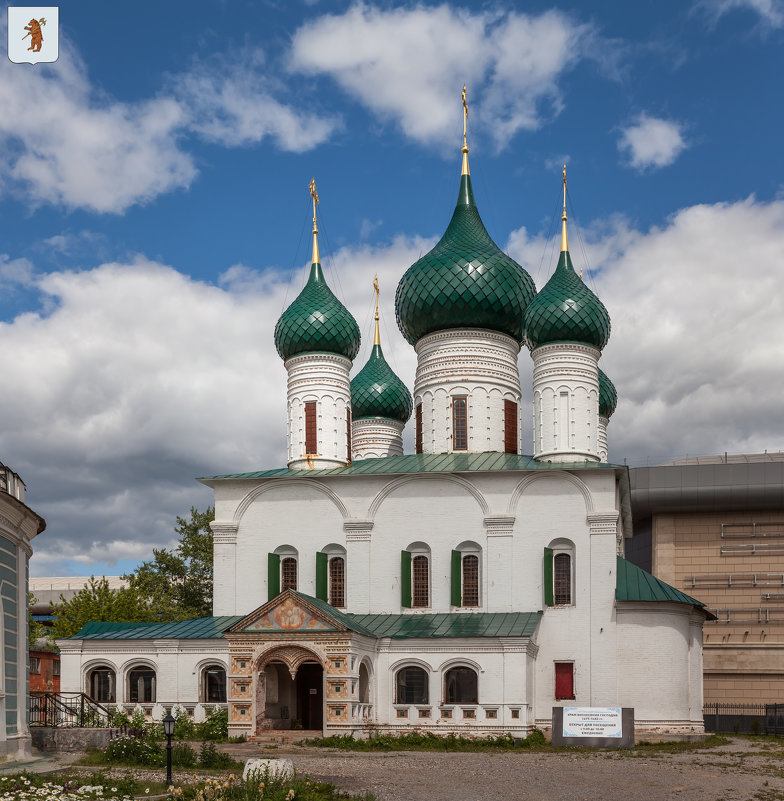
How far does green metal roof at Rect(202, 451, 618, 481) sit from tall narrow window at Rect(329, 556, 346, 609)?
2290mm

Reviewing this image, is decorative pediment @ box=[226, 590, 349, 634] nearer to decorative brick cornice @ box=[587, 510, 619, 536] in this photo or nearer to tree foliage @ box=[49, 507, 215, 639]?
decorative brick cornice @ box=[587, 510, 619, 536]

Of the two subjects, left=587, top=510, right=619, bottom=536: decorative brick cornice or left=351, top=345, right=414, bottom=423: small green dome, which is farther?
left=351, top=345, right=414, bottom=423: small green dome

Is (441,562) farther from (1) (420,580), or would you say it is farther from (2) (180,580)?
(2) (180,580)

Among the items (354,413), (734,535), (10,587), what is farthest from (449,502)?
(734,535)

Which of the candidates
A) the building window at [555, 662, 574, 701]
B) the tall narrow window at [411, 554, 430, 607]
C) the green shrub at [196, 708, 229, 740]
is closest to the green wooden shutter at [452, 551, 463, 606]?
the tall narrow window at [411, 554, 430, 607]

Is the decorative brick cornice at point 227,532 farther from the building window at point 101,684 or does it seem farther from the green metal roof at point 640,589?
the green metal roof at point 640,589

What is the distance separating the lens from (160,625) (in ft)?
92.3

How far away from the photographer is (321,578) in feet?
93.0

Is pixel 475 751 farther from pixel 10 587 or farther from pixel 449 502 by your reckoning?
pixel 10 587

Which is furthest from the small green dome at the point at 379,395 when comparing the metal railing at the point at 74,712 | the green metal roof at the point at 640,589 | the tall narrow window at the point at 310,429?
the metal railing at the point at 74,712

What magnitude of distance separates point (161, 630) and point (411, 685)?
6.53 meters

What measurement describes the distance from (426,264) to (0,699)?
714 inches

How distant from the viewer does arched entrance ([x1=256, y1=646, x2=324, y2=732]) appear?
981 inches

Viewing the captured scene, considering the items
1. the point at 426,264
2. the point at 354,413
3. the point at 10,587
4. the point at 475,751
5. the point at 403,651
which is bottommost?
the point at 475,751
